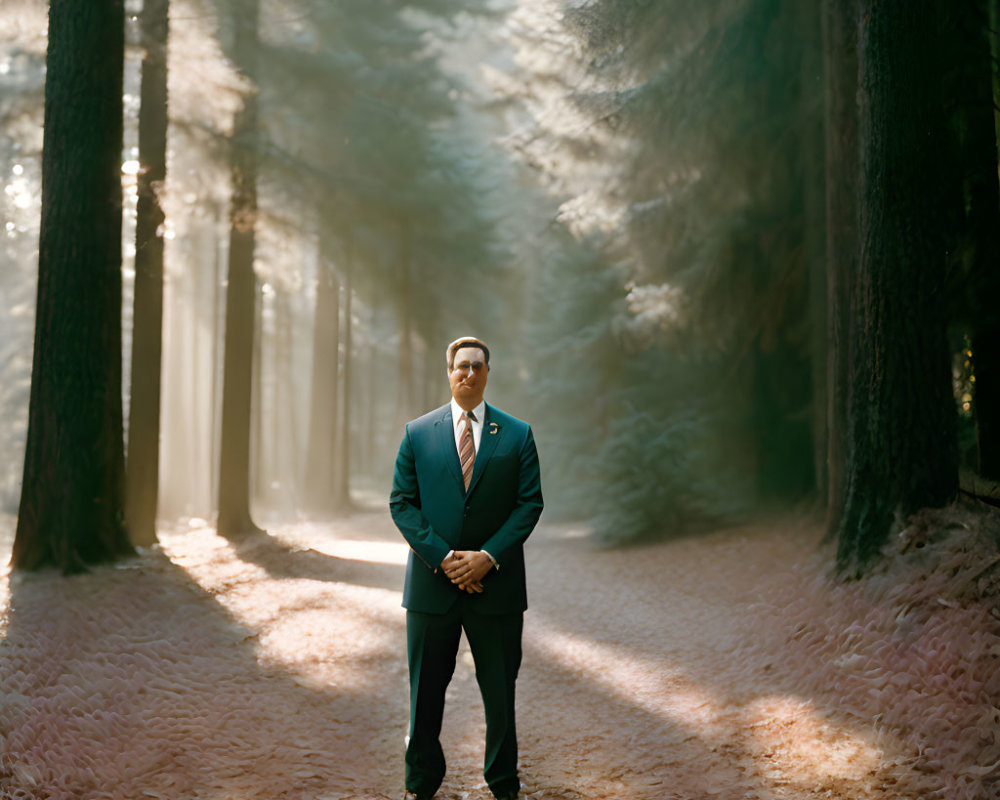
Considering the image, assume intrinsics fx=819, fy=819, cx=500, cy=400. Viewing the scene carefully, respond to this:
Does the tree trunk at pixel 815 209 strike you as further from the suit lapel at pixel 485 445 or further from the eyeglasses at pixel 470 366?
the eyeglasses at pixel 470 366

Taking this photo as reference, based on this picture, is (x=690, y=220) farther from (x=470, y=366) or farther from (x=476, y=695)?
(x=470, y=366)

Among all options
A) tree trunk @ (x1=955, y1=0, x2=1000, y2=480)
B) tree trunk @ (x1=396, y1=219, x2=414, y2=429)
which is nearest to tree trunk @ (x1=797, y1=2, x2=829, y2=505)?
tree trunk @ (x1=955, y1=0, x2=1000, y2=480)

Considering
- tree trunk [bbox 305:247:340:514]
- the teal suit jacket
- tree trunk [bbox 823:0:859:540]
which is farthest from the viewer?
tree trunk [bbox 305:247:340:514]

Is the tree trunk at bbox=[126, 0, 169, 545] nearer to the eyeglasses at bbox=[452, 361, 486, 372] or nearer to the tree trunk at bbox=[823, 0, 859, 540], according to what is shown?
the eyeglasses at bbox=[452, 361, 486, 372]

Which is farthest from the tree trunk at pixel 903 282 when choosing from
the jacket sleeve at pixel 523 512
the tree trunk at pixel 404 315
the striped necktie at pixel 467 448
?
the tree trunk at pixel 404 315

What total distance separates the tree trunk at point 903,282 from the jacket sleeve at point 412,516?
4.35m

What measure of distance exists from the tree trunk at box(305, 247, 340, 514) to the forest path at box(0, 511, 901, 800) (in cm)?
1199

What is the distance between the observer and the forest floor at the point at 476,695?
192 inches

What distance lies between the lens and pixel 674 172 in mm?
12734

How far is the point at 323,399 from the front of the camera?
2297 cm

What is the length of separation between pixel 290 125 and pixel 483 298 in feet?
45.8

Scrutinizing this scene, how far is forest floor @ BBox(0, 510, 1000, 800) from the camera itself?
4.89 metres

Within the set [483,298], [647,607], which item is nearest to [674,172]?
[647,607]

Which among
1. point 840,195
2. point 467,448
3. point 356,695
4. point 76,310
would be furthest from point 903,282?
point 76,310
